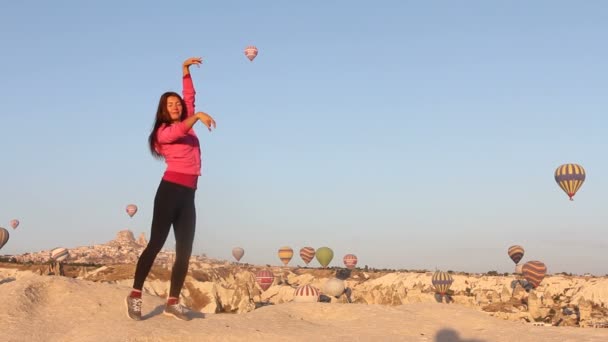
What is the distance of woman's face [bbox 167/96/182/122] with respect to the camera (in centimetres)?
821

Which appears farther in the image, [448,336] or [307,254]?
[307,254]

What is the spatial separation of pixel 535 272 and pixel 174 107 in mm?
73485

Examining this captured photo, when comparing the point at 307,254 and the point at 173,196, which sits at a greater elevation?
the point at 307,254

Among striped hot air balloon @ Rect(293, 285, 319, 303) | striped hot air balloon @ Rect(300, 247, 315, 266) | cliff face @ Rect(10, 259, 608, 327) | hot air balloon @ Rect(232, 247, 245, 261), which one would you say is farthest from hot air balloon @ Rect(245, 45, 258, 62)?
hot air balloon @ Rect(232, 247, 245, 261)

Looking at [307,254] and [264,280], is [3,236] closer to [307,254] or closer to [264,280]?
[264,280]

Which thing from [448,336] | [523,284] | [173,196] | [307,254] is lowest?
[448,336]

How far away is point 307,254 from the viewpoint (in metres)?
107

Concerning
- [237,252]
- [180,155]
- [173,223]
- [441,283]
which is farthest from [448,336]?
[237,252]

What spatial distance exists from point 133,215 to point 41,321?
111881mm

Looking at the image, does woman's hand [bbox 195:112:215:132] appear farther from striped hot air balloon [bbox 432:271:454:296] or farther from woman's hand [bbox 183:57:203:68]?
striped hot air balloon [bbox 432:271:454:296]

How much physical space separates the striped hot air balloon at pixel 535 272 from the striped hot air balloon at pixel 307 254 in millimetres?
40951

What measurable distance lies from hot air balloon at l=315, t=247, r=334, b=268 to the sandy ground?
97355mm

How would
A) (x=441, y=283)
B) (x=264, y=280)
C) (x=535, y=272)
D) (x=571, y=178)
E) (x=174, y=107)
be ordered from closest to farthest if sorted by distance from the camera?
1. (x=174, y=107)
2. (x=264, y=280)
3. (x=571, y=178)
4. (x=535, y=272)
5. (x=441, y=283)

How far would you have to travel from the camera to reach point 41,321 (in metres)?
8.22
